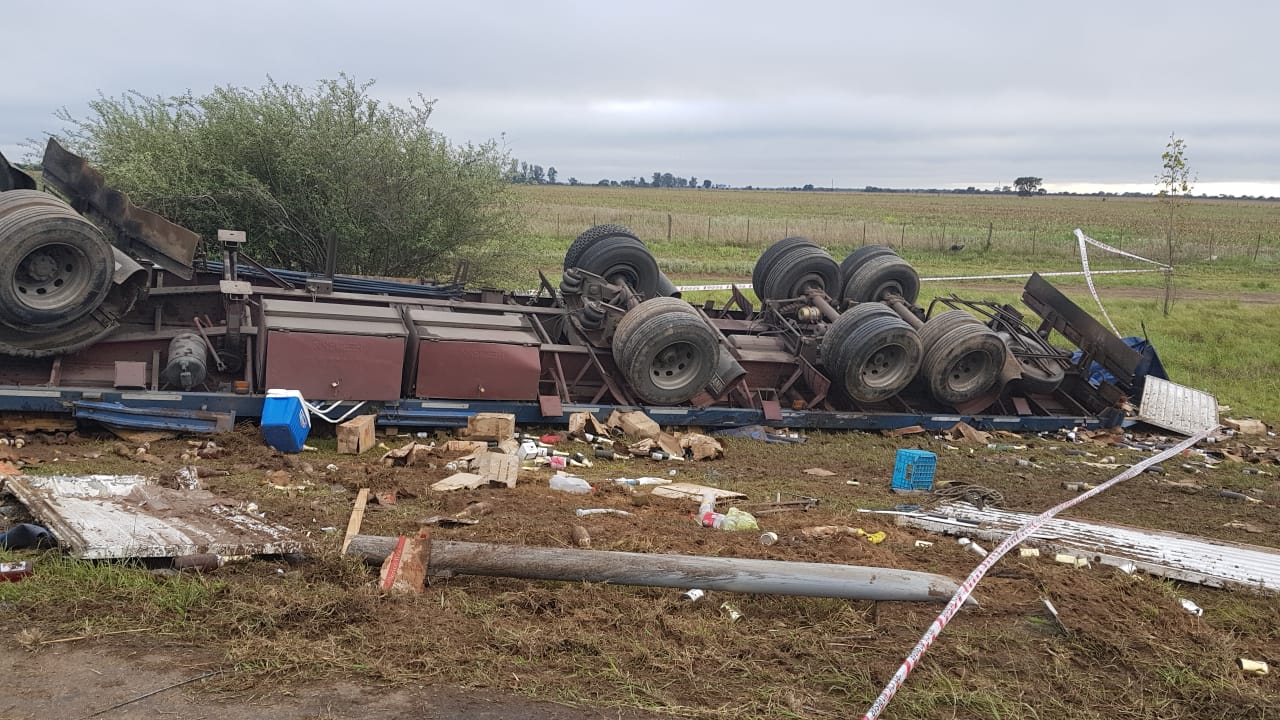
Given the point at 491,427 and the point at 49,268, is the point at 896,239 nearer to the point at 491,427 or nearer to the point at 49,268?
the point at 491,427

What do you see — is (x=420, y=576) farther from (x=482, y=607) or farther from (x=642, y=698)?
(x=642, y=698)

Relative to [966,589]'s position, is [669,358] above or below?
above

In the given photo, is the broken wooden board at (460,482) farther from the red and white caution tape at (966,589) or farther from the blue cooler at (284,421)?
the red and white caution tape at (966,589)

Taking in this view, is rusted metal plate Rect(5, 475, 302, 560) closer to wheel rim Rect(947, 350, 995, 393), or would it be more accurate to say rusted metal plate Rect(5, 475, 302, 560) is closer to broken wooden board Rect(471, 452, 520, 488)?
broken wooden board Rect(471, 452, 520, 488)

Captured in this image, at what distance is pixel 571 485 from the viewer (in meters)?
7.57

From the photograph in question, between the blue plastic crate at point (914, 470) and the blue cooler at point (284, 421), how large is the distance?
16.0ft

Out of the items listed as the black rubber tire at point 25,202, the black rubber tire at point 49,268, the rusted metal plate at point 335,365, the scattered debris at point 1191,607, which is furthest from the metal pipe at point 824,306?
the black rubber tire at point 25,202

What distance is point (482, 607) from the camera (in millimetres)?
5039

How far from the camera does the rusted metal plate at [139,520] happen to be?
5234 millimetres

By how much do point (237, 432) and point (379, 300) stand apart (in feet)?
6.90

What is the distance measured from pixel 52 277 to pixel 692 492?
5350mm

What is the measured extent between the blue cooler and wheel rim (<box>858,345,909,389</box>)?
229 inches

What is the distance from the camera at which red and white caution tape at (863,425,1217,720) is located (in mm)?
4137

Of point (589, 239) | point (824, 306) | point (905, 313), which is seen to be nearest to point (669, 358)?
point (589, 239)
